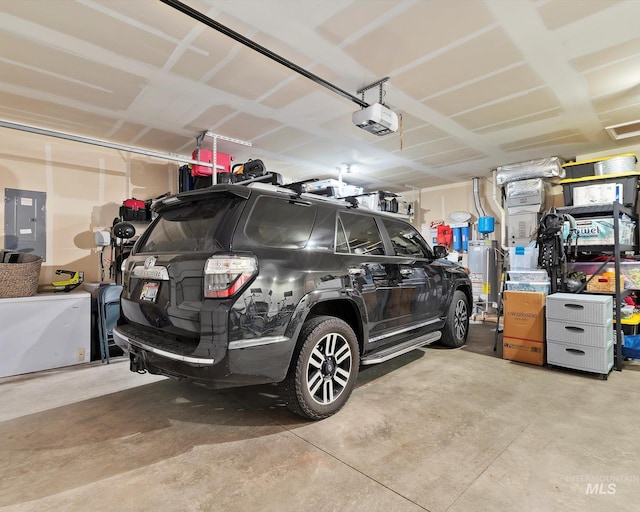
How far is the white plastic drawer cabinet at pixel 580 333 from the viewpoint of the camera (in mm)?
3076

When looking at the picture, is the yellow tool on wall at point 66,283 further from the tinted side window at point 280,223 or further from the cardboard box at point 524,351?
the cardboard box at point 524,351

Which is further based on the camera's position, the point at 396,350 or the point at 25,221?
the point at 25,221

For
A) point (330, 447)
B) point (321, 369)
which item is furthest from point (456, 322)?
point (330, 447)

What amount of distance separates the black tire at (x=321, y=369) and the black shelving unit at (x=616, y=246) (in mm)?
2917

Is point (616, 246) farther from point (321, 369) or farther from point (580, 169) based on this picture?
point (321, 369)

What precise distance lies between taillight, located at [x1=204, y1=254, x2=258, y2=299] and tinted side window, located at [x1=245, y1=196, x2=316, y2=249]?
0.75ft

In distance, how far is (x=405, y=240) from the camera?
3.46 metres

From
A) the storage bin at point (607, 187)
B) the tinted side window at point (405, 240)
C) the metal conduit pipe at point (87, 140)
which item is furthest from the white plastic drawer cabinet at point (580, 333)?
the metal conduit pipe at point (87, 140)

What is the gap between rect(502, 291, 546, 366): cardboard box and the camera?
3506 millimetres

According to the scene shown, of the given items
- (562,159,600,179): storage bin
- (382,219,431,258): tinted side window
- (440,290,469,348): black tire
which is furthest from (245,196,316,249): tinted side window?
(562,159,600,179): storage bin

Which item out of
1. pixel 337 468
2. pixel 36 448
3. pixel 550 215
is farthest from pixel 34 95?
pixel 550 215

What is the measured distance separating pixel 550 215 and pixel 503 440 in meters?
2.96

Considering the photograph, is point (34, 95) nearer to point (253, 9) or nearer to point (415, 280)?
point (253, 9)

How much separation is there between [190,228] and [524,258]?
A: 5.29 meters
